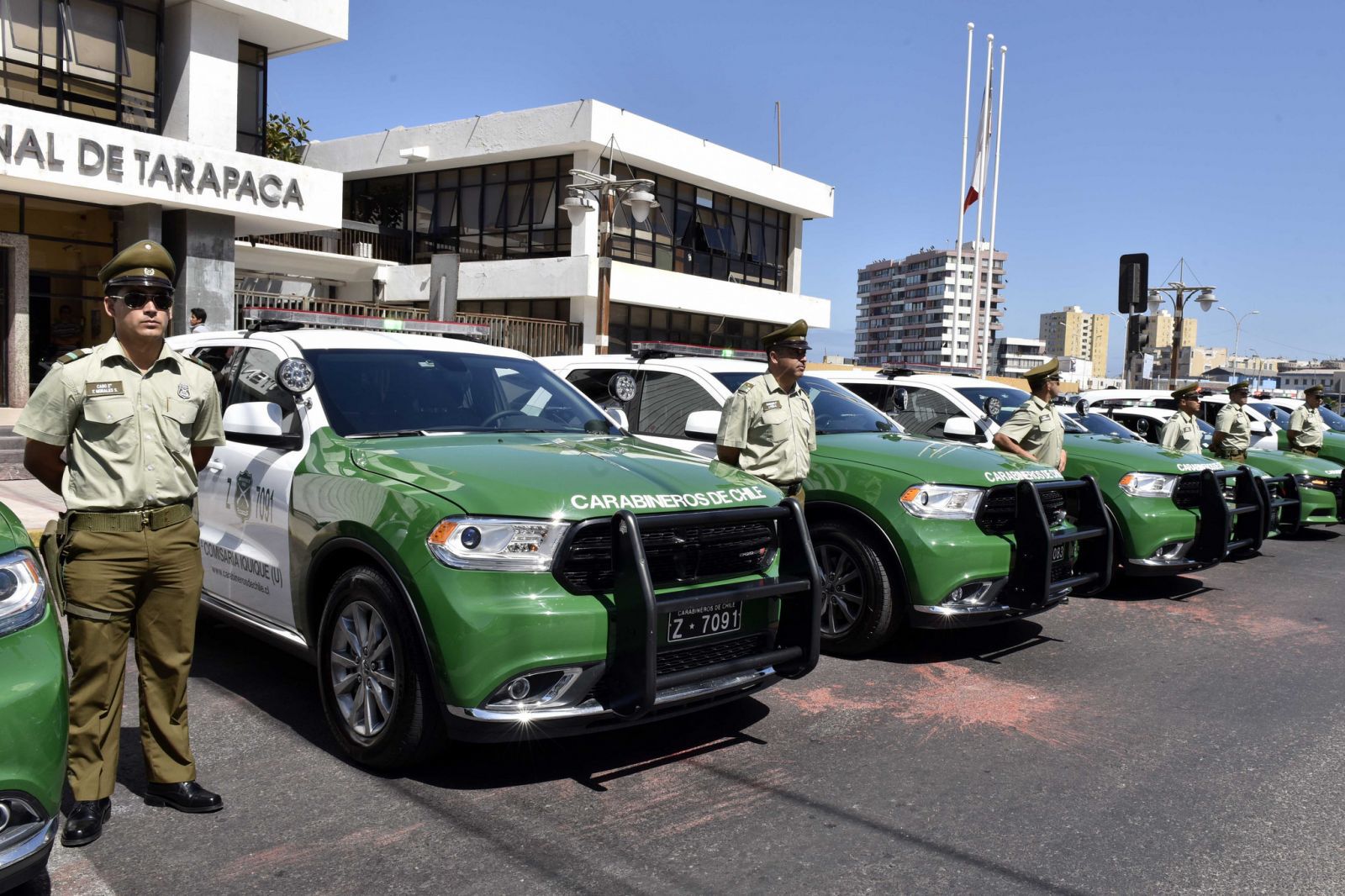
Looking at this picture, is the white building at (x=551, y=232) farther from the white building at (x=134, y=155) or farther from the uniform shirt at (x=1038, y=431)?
the uniform shirt at (x=1038, y=431)

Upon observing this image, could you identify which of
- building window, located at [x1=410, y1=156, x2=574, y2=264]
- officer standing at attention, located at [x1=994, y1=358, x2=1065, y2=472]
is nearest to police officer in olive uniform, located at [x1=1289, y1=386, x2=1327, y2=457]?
officer standing at attention, located at [x1=994, y1=358, x2=1065, y2=472]

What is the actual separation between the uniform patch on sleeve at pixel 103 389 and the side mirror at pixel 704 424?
3.64 meters

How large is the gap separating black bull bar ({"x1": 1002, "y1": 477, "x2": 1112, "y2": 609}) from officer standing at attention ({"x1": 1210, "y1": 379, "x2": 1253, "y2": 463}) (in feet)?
20.9

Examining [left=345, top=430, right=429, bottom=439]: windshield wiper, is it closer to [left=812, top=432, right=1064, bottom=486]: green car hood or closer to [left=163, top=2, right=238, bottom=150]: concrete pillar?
[left=812, top=432, right=1064, bottom=486]: green car hood

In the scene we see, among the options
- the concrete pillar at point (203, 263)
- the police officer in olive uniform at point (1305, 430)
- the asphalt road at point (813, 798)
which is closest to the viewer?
the asphalt road at point (813, 798)

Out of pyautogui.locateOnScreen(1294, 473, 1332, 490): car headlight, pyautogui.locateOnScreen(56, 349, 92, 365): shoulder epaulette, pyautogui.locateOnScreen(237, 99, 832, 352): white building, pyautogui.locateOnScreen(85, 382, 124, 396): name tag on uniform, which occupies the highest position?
pyautogui.locateOnScreen(237, 99, 832, 352): white building

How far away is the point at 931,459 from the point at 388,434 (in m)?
3.22

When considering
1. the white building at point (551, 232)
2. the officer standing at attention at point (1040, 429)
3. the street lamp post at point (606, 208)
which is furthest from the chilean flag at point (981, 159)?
the officer standing at attention at point (1040, 429)

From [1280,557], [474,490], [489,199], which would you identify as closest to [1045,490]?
[474,490]

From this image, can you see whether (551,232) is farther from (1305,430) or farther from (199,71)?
(1305,430)

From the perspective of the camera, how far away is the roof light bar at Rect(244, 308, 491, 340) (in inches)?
244

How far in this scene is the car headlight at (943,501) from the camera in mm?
6074

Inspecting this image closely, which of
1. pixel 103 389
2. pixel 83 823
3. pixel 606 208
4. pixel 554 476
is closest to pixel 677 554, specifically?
pixel 554 476

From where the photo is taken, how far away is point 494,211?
31031mm
